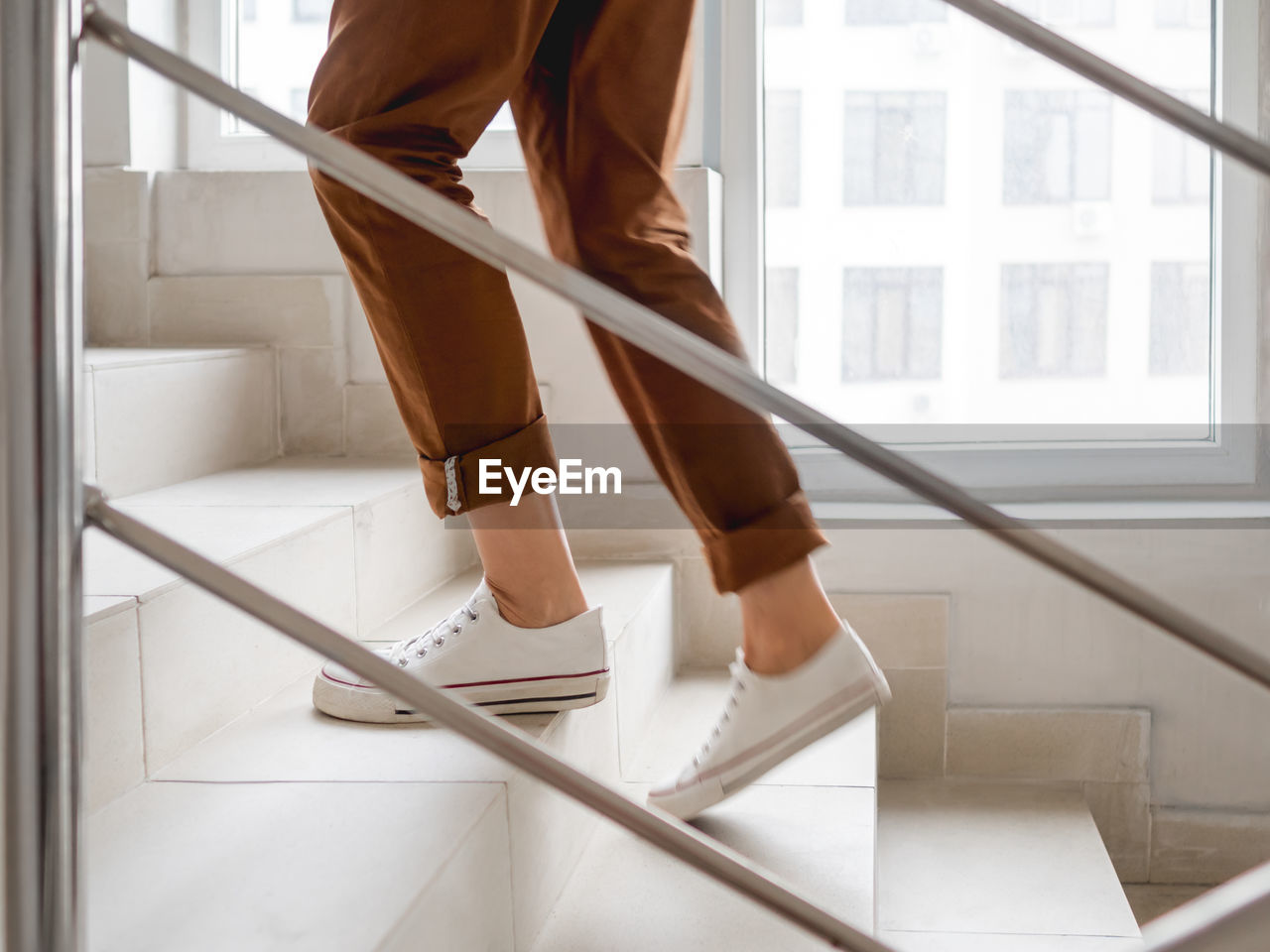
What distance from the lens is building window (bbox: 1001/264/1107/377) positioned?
196 centimetres

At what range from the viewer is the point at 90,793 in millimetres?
877

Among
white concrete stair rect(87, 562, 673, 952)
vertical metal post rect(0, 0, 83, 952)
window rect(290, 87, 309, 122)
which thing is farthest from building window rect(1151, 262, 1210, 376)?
vertical metal post rect(0, 0, 83, 952)

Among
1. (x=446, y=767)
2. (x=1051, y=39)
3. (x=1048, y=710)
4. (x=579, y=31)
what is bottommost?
(x=1048, y=710)

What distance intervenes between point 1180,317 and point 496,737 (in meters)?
1.75

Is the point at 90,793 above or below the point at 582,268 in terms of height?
below

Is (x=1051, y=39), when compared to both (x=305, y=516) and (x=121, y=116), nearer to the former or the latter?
(x=305, y=516)

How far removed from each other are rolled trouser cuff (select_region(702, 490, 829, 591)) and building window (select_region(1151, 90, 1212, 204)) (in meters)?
1.35

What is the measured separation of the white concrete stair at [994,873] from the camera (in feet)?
4.47

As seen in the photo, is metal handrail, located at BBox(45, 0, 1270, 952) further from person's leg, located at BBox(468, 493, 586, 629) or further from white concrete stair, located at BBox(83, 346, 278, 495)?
white concrete stair, located at BBox(83, 346, 278, 495)

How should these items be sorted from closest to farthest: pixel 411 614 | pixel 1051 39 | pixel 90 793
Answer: pixel 1051 39, pixel 90 793, pixel 411 614

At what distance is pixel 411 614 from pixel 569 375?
21.0 inches

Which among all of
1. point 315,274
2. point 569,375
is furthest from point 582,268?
point 315,274

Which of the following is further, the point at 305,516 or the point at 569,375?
the point at 569,375

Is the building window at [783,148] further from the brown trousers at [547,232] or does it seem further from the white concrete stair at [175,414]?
the brown trousers at [547,232]
